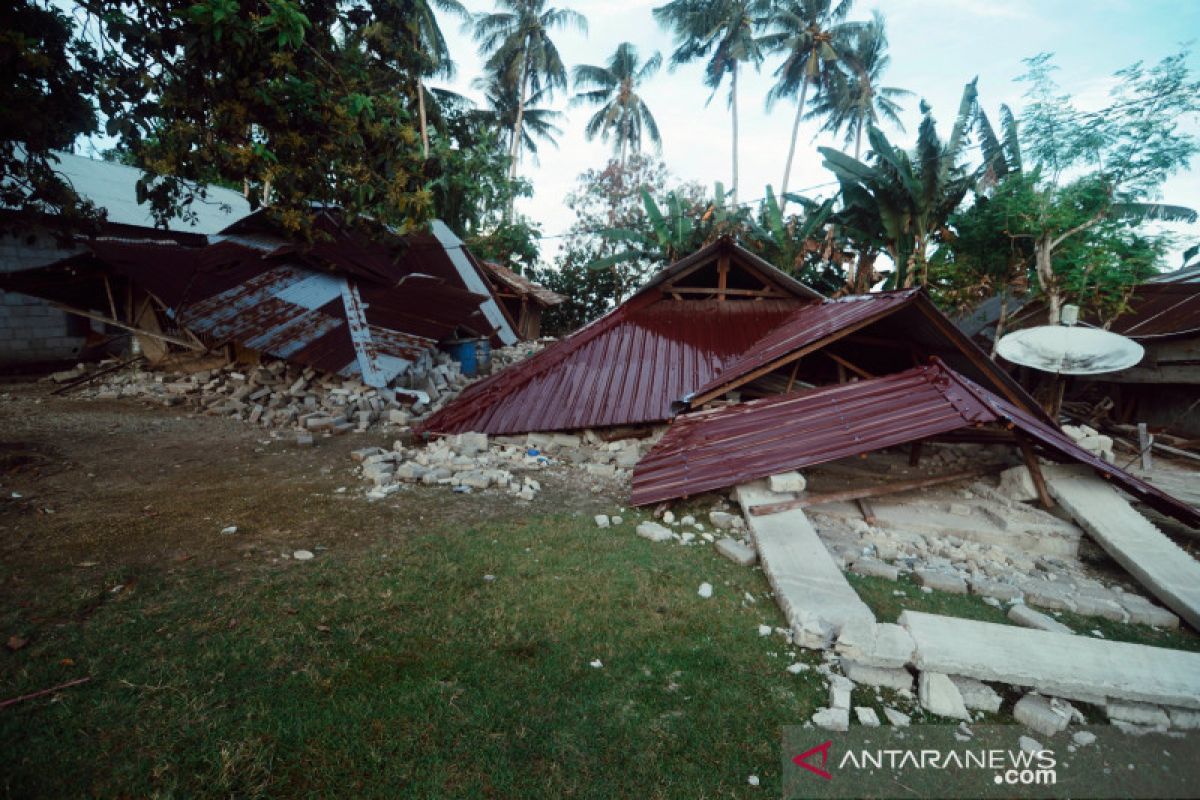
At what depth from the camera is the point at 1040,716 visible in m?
2.73

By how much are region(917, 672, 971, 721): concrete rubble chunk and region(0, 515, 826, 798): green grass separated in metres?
0.58

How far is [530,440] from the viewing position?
25.2 feet

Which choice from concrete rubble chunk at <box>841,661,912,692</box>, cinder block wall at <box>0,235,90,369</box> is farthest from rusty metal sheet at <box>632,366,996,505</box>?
cinder block wall at <box>0,235,90,369</box>

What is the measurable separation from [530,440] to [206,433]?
5.19 meters

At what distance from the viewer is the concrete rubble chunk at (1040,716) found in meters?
2.71

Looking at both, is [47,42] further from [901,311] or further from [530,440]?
[901,311]

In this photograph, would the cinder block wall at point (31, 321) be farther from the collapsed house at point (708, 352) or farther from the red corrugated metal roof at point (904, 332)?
the red corrugated metal roof at point (904, 332)

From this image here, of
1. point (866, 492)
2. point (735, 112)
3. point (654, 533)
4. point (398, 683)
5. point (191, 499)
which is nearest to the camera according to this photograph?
point (398, 683)

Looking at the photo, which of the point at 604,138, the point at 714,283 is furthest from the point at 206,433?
the point at 604,138

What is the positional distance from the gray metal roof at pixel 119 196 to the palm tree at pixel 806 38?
939 inches

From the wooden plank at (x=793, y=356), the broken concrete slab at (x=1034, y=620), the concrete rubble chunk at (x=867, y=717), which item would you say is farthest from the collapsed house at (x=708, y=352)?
the concrete rubble chunk at (x=867, y=717)

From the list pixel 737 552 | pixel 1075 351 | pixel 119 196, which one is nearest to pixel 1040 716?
pixel 737 552

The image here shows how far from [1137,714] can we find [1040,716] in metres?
0.66

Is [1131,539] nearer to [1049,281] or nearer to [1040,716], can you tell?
[1040,716]
